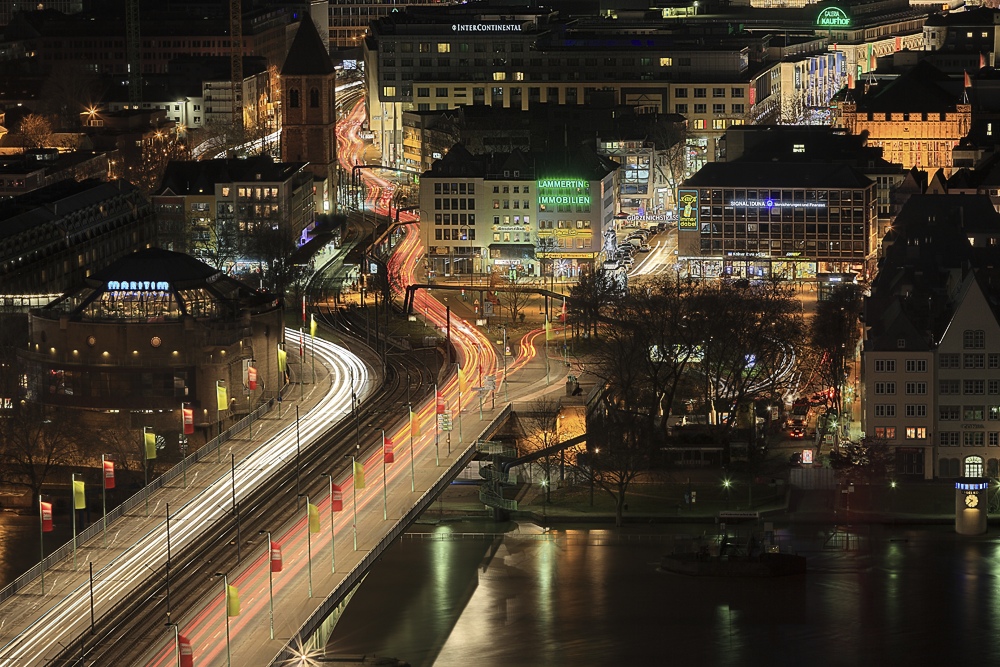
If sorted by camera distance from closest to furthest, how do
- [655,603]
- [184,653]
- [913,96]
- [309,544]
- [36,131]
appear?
[184,653], [309,544], [655,603], [913,96], [36,131]

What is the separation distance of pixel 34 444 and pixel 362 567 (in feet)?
73.0

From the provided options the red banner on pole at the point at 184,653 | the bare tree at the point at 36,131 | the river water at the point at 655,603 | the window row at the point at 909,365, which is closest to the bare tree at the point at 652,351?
the window row at the point at 909,365

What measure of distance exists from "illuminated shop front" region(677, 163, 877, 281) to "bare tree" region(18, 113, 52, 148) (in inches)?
1721

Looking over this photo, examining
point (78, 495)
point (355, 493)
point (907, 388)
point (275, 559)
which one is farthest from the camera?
point (907, 388)

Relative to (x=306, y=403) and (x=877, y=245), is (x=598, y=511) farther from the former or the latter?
(x=877, y=245)

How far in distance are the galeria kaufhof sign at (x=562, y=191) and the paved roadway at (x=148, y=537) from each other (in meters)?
31.1

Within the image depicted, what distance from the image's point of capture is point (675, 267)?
129 meters

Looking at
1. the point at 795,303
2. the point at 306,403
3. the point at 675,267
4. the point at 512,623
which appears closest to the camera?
the point at 512,623

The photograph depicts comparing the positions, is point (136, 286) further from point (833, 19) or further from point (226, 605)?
point (833, 19)

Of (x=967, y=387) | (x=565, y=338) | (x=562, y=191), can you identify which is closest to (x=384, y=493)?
(x=967, y=387)

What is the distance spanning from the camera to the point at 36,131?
6388 inches

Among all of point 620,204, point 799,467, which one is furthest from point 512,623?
point 620,204

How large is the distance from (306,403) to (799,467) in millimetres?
17006

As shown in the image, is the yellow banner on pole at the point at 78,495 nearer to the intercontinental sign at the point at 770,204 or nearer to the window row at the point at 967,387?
the window row at the point at 967,387
